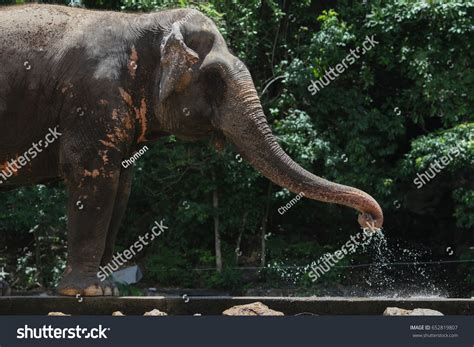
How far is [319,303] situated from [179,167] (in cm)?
789

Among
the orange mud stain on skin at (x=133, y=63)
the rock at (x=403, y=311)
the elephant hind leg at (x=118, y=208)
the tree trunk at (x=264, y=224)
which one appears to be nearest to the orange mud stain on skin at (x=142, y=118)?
the orange mud stain on skin at (x=133, y=63)

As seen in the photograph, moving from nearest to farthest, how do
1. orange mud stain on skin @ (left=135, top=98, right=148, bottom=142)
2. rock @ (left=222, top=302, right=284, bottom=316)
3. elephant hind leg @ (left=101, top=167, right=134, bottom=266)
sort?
rock @ (left=222, top=302, right=284, bottom=316) < orange mud stain on skin @ (left=135, top=98, right=148, bottom=142) < elephant hind leg @ (left=101, top=167, right=134, bottom=266)

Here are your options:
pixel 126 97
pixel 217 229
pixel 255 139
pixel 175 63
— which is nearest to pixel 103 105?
pixel 126 97

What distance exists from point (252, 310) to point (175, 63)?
1919mm

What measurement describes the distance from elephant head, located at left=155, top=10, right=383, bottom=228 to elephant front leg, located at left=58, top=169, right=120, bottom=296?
697 millimetres

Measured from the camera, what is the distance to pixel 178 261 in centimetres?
1316

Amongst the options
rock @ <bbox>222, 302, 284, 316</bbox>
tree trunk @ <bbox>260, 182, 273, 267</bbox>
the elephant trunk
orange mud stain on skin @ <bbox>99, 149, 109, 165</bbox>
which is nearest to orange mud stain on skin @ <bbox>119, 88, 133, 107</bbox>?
orange mud stain on skin @ <bbox>99, 149, 109, 165</bbox>

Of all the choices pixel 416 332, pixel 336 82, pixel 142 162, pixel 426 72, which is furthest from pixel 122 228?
pixel 416 332

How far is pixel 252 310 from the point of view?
5523mm

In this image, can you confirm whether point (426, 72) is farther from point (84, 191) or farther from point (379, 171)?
point (84, 191)

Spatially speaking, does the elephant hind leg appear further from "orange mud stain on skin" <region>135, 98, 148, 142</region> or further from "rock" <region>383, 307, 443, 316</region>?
"rock" <region>383, 307, 443, 316</region>

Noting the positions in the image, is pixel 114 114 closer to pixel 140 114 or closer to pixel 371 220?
pixel 140 114

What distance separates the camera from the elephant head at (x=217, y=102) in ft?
20.0

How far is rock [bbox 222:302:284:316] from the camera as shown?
549cm
